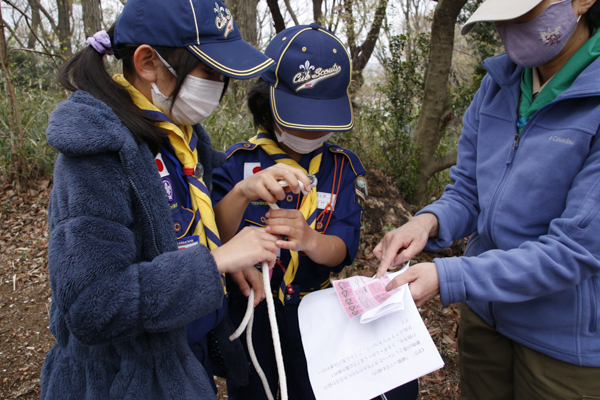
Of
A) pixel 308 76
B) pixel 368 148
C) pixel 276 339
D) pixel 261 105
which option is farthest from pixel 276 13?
pixel 276 339

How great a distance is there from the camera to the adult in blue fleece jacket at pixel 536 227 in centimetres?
123

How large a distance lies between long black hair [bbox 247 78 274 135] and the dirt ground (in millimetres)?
2045

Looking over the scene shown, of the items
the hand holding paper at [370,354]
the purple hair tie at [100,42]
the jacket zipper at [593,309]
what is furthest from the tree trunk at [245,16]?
the jacket zipper at [593,309]

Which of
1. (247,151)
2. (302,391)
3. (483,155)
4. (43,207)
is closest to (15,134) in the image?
(43,207)

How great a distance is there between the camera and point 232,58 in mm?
1320

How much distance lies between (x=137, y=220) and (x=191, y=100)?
0.48m

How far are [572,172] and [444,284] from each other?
56cm

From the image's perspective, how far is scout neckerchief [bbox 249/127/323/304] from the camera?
1.69 metres

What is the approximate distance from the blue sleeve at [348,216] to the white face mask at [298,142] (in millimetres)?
215

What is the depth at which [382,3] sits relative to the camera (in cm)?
622

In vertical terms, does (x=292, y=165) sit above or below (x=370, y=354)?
above

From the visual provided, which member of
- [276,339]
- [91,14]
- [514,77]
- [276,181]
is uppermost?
[91,14]

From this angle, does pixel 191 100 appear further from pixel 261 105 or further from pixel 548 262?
pixel 548 262

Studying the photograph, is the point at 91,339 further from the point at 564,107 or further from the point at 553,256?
the point at 564,107
